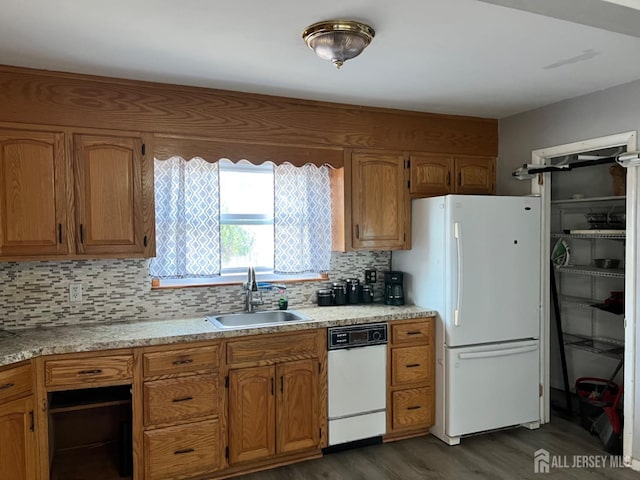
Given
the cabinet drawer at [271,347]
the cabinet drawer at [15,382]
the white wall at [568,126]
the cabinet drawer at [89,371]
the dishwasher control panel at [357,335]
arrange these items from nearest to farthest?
the cabinet drawer at [15,382]
the cabinet drawer at [89,371]
the cabinet drawer at [271,347]
the white wall at [568,126]
the dishwasher control panel at [357,335]

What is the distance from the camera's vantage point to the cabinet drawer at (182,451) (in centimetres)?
271

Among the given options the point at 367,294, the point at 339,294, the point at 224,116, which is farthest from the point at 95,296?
the point at 367,294

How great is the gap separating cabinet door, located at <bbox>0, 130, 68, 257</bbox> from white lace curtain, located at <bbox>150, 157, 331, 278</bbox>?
22.8 inches

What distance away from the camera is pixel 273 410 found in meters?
3.02

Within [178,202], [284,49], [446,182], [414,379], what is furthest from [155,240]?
[446,182]

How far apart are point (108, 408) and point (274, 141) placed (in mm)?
2055

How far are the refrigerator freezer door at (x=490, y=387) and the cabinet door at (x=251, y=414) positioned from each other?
1.24 m

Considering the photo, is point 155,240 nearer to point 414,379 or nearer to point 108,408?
point 108,408

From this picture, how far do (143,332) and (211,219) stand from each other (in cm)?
89

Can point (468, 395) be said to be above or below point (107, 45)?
below

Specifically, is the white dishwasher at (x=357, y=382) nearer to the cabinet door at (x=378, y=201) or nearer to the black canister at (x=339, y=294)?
the black canister at (x=339, y=294)

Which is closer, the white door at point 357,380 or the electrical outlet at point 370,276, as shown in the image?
the white door at point 357,380

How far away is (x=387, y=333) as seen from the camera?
3.33 m

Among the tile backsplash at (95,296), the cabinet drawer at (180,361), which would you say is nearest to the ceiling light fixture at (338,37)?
the cabinet drawer at (180,361)
